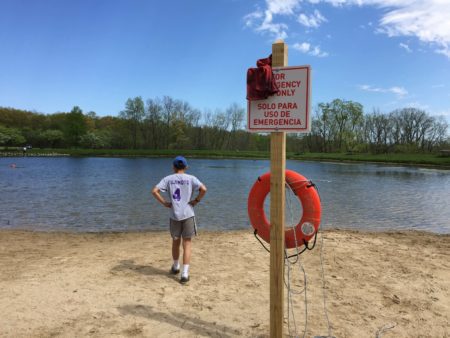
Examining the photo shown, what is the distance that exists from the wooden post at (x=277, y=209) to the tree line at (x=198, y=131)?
74152 millimetres

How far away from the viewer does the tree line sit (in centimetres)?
7550

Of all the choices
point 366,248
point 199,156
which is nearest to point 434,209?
point 366,248

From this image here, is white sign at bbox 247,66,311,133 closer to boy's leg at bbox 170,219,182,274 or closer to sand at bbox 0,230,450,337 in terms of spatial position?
sand at bbox 0,230,450,337

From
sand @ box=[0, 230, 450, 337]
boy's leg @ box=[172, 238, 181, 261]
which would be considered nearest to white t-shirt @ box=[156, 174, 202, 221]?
boy's leg @ box=[172, 238, 181, 261]

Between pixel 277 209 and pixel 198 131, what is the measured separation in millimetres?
89064

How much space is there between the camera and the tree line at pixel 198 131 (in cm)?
7550

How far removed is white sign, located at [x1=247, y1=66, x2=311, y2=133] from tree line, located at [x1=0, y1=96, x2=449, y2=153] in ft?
243

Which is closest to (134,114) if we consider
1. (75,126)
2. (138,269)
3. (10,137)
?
(75,126)

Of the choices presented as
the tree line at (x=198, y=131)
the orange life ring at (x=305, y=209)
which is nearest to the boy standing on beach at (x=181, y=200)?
the orange life ring at (x=305, y=209)

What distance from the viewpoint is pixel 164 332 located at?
121 inches

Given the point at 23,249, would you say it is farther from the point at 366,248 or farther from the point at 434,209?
the point at 434,209

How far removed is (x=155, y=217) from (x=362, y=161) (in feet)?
188

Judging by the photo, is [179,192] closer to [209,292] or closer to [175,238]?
[175,238]

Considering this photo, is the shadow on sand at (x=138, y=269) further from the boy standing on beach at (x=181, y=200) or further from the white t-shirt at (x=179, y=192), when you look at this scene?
the white t-shirt at (x=179, y=192)
